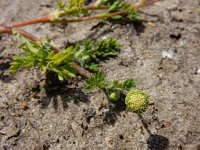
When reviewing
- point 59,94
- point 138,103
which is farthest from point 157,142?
point 59,94

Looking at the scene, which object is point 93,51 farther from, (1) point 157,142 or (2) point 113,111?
(1) point 157,142

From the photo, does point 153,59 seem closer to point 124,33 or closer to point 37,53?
point 124,33

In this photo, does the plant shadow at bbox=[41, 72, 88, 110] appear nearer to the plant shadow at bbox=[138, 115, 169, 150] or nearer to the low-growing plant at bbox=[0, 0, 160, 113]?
the low-growing plant at bbox=[0, 0, 160, 113]

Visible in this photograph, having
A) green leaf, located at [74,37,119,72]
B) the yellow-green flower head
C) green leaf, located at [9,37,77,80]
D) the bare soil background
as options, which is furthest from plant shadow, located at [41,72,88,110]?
the yellow-green flower head

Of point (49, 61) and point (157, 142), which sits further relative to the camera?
point (49, 61)

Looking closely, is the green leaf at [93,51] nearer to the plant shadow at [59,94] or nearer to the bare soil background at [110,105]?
the bare soil background at [110,105]

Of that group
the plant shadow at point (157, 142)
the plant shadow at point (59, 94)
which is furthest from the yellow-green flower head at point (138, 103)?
the plant shadow at point (59, 94)
